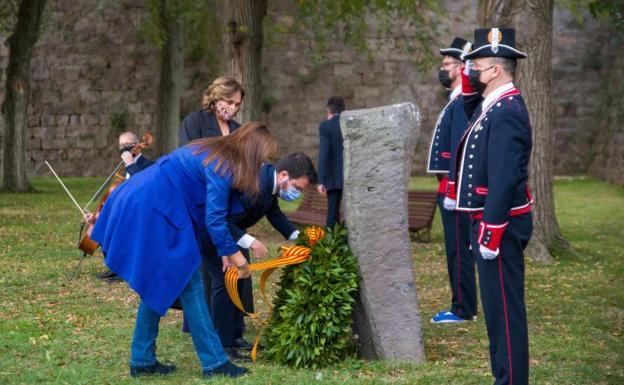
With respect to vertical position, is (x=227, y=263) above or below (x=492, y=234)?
below

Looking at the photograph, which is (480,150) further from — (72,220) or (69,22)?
(69,22)

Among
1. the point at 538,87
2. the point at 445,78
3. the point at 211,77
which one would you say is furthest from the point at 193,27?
the point at 445,78

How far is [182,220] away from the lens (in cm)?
591

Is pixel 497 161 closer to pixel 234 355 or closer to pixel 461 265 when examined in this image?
pixel 234 355

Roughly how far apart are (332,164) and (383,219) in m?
5.96

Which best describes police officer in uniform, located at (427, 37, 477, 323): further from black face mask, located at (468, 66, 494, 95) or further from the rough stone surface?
black face mask, located at (468, 66, 494, 95)

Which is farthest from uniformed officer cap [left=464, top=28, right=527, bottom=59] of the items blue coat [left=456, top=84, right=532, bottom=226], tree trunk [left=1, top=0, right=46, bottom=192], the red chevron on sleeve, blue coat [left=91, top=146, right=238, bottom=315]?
tree trunk [left=1, top=0, right=46, bottom=192]

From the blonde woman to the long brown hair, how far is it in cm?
124

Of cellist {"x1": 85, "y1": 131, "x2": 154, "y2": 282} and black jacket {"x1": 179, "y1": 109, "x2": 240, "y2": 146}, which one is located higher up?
black jacket {"x1": 179, "y1": 109, "x2": 240, "y2": 146}

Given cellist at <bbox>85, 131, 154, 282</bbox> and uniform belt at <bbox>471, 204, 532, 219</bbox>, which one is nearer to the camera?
uniform belt at <bbox>471, 204, 532, 219</bbox>

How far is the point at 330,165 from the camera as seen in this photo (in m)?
12.3

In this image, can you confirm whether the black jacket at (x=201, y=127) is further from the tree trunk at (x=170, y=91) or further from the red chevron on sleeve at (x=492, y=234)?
the tree trunk at (x=170, y=91)

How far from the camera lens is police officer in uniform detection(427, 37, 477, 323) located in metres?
7.98

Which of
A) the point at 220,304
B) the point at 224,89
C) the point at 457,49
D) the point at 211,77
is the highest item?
the point at 211,77
